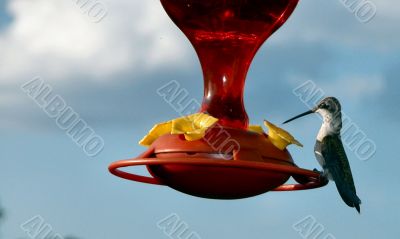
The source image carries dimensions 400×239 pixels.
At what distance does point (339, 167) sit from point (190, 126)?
1304 millimetres

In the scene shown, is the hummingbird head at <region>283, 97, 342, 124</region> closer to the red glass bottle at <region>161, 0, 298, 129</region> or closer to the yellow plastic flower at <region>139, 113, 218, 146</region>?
the red glass bottle at <region>161, 0, 298, 129</region>

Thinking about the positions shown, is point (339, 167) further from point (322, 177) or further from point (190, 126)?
point (190, 126)

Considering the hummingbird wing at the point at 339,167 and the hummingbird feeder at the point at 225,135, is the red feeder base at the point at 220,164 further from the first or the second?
the hummingbird wing at the point at 339,167

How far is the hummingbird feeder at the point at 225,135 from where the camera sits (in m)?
3.74

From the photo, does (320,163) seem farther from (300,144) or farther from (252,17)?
(252,17)

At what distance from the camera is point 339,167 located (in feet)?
15.8

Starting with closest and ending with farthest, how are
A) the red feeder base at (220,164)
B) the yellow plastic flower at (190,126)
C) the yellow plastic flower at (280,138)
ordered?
the red feeder base at (220,164) < the yellow plastic flower at (190,126) < the yellow plastic flower at (280,138)

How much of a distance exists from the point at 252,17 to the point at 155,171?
100 cm

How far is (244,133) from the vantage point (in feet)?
13.0

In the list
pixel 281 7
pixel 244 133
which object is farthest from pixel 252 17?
pixel 244 133

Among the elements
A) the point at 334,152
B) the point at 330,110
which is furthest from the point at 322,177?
the point at 330,110

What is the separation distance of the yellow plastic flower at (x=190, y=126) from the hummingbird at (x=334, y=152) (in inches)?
32.3

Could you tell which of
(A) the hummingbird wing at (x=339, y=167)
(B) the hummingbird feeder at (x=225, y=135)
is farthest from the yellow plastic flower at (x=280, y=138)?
(A) the hummingbird wing at (x=339, y=167)

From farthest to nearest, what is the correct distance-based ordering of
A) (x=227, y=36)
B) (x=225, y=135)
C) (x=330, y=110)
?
(x=330, y=110)
(x=227, y=36)
(x=225, y=135)
